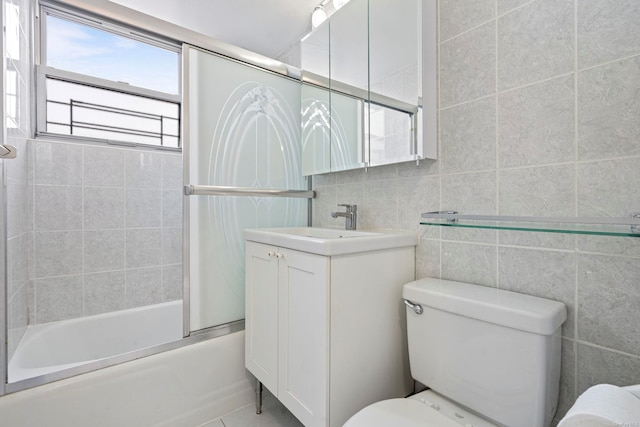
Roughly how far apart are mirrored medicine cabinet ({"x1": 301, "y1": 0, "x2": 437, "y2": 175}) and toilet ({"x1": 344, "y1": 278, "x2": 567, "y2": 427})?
0.59 meters

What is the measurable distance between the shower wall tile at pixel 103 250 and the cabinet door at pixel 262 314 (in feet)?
3.95

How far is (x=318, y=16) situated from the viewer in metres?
1.83

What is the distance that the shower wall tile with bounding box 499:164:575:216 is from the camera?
91 centimetres

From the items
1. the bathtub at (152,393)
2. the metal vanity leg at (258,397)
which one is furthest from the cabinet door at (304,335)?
the bathtub at (152,393)

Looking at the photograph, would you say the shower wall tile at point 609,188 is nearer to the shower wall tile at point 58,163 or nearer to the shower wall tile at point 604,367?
the shower wall tile at point 604,367

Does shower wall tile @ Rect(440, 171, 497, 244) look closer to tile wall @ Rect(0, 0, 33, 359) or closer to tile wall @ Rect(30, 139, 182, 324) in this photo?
tile wall @ Rect(0, 0, 33, 359)

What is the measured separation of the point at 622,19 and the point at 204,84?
1.58 m

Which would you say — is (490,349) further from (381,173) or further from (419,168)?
(381,173)

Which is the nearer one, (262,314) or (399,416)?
(399,416)

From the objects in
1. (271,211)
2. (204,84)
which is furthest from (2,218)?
(271,211)

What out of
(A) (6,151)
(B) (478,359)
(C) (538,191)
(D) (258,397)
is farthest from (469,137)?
(A) (6,151)

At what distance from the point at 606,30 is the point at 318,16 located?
1.47m

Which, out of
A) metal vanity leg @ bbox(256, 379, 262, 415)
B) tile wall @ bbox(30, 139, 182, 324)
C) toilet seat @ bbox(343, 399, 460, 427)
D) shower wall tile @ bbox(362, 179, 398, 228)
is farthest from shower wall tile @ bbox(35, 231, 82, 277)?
toilet seat @ bbox(343, 399, 460, 427)

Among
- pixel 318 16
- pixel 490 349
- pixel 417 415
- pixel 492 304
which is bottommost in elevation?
pixel 417 415
